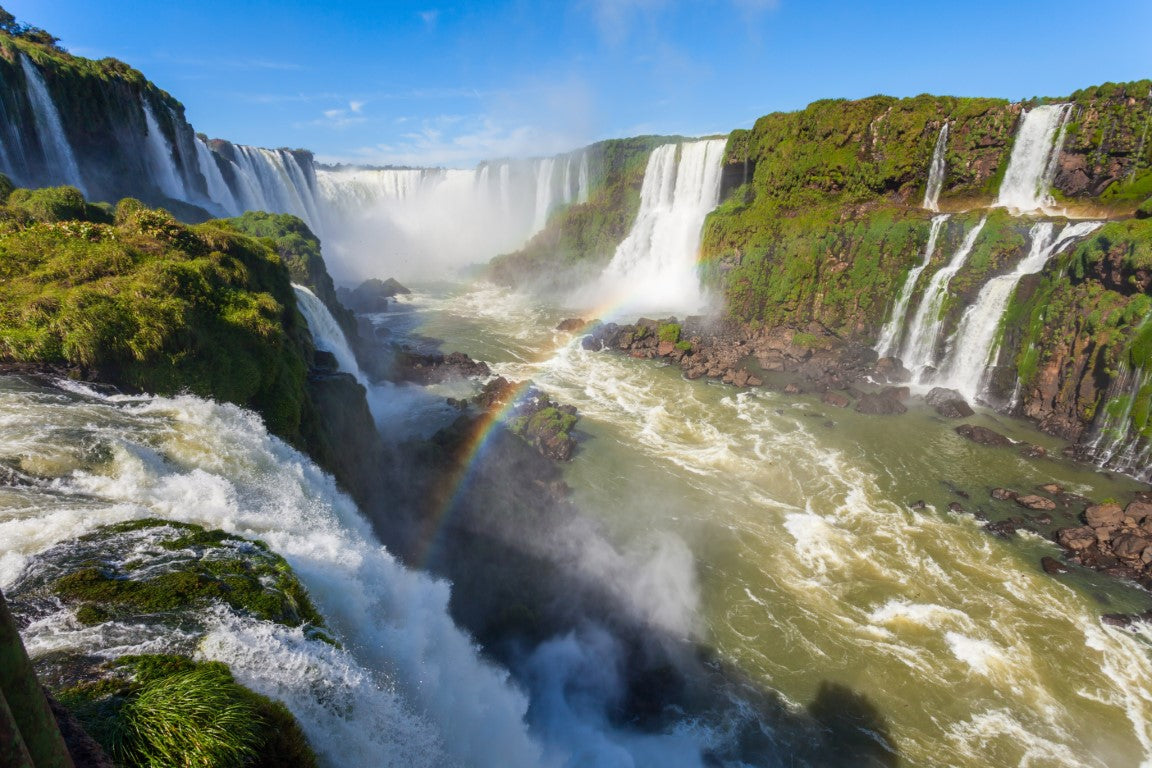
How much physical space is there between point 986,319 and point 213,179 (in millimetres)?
52096

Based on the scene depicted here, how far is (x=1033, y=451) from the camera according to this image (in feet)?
68.3

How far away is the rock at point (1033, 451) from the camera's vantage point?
67.9 feet

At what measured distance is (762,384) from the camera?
2878 centimetres

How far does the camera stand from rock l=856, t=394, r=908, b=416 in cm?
2477

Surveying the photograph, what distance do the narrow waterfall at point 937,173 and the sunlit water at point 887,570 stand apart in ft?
49.6

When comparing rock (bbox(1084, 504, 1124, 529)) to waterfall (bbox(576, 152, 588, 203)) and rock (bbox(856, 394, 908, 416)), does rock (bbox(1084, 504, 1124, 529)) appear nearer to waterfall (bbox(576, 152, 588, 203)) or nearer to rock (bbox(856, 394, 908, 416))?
rock (bbox(856, 394, 908, 416))

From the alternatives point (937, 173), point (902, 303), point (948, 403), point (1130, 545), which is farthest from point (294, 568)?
point (937, 173)

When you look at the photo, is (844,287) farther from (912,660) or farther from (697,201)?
(912,660)

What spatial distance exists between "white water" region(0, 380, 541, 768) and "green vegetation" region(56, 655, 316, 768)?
0.43m

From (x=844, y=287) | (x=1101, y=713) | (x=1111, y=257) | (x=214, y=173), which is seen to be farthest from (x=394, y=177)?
(x=1101, y=713)

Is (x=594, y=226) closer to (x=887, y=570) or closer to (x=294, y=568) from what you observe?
(x=887, y=570)

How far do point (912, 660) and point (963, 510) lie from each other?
308 inches

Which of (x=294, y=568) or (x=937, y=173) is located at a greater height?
(x=937, y=173)

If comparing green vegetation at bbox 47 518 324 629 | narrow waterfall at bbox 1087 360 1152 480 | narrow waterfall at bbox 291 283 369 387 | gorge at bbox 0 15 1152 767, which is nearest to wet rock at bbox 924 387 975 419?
gorge at bbox 0 15 1152 767
